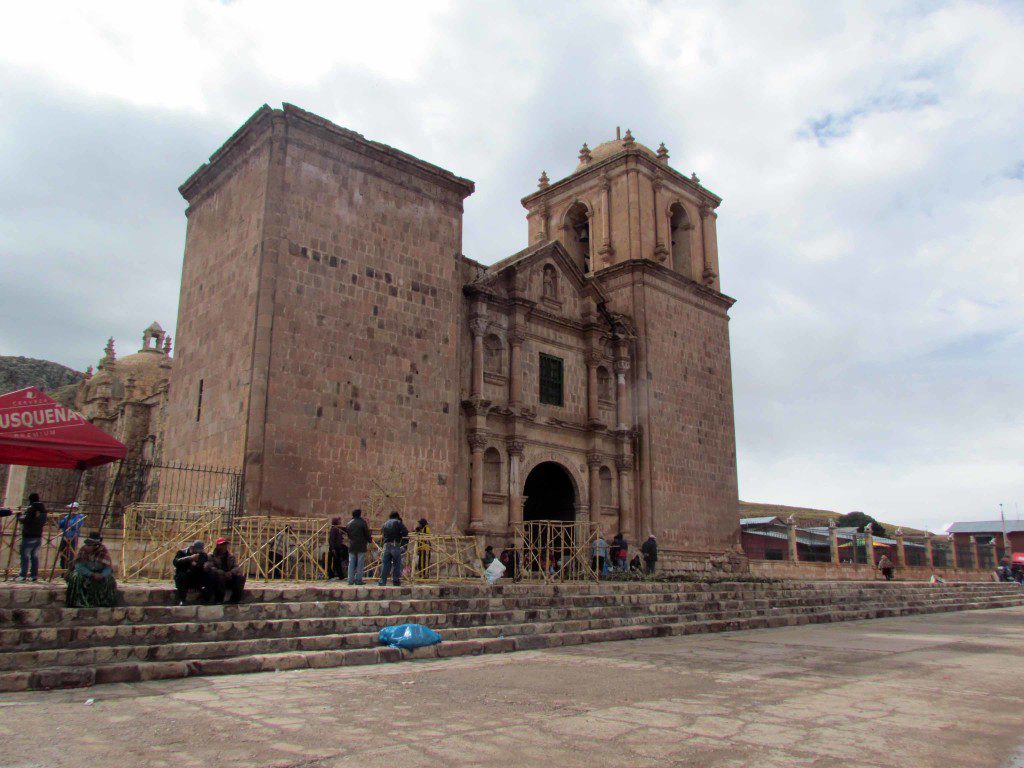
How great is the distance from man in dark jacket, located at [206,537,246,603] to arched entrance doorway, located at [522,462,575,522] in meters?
11.9

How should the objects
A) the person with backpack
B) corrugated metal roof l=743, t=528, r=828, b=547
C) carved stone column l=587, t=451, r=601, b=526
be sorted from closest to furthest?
1. the person with backpack
2. carved stone column l=587, t=451, r=601, b=526
3. corrugated metal roof l=743, t=528, r=828, b=547

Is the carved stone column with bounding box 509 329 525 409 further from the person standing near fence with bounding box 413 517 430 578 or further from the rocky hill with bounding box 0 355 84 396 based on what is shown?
the rocky hill with bounding box 0 355 84 396

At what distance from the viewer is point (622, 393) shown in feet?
71.2

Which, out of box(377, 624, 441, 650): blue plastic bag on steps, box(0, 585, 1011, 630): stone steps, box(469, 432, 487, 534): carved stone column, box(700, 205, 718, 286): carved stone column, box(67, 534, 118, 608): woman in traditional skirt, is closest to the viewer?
box(0, 585, 1011, 630): stone steps

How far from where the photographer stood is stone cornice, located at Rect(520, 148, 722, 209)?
78.7 feet

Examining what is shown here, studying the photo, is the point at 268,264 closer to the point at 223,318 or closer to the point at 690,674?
the point at 223,318

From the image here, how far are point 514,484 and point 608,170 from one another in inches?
447

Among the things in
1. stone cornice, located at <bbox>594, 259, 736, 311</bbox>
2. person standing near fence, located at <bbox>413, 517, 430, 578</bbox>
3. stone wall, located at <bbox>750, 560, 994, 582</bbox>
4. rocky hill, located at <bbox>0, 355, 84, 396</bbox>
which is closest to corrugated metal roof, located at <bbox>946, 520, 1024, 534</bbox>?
stone wall, located at <bbox>750, 560, 994, 582</bbox>

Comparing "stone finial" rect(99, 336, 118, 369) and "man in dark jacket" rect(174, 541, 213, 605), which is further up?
"stone finial" rect(99, 336, 118, 369)

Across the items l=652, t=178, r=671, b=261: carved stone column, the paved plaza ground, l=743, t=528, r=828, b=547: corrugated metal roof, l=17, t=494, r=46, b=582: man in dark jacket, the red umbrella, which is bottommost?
the paved plaza ground

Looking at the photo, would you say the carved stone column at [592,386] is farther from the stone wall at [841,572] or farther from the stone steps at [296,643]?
the stone steps at [296,643]

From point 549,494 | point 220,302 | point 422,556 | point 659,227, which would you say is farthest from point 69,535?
point 659,227

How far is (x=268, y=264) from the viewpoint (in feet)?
48.8

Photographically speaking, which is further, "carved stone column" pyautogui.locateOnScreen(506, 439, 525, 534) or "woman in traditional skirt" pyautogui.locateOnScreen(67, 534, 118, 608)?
"carved stone column" pyautogui.locateOnScreen(506, 439, 525, 534)
